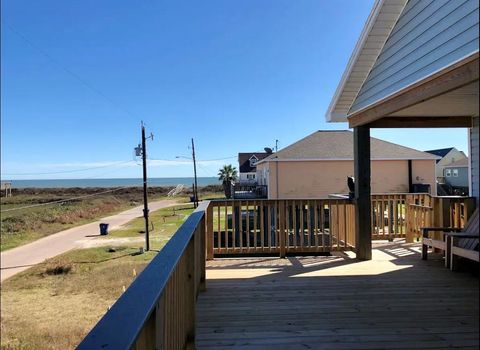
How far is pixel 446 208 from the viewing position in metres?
5.21

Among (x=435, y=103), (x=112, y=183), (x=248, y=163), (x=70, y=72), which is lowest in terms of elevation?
(x=112, y=183)

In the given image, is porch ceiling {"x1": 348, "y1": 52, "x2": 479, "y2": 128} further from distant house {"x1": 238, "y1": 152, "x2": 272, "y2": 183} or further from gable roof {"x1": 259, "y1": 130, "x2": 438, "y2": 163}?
distant house {"x1": 238, "y1": 152, "x2": 272, "y2": 183}

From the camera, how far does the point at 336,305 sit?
3.20 meters

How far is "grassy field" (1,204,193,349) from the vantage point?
807 centimetres

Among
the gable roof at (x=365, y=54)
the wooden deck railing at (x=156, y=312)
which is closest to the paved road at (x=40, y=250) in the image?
the gable roof at (x=365, y=54)

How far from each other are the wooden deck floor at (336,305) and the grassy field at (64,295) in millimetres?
5499

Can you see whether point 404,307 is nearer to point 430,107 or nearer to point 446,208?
point 430,107

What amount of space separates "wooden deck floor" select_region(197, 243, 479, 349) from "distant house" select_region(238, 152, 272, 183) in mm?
27499

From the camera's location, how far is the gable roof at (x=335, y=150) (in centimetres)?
1728

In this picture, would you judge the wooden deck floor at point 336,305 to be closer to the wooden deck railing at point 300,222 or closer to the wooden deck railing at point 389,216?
the wooden deck railing at point 300,222

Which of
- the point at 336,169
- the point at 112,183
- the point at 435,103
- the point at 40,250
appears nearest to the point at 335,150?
the point at 336,169

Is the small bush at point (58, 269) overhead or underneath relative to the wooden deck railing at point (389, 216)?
underneath

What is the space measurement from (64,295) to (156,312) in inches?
448

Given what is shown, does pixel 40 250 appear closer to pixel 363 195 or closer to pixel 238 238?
pixel 238 238
